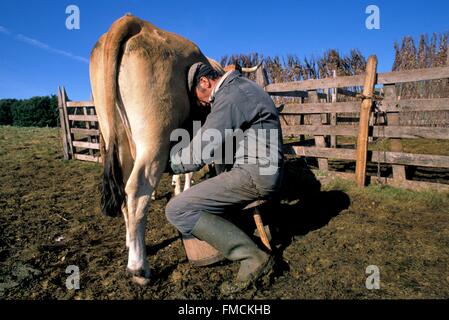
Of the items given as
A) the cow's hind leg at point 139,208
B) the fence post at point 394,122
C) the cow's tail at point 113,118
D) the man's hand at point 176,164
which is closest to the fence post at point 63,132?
the cow's tail at point 113,118

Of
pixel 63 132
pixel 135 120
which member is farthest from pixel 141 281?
pixel 63 132

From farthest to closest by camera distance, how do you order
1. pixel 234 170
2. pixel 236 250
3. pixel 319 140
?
pixel 319 140 → pixel 234 170 → pixel 236 250

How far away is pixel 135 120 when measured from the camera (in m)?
2.77

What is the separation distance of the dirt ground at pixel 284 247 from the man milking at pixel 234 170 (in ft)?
0.99

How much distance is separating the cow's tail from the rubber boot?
76cm

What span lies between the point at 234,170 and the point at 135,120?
97 cm

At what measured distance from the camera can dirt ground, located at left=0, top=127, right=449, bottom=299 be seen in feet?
8.54

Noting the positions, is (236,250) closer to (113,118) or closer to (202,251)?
(202,251)

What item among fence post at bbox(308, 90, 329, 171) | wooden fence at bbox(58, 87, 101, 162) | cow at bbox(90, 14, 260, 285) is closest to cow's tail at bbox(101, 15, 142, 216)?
cow at bbox(90, 14, 260, 285)

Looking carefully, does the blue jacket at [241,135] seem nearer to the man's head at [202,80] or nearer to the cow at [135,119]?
the man's head at [202,80]

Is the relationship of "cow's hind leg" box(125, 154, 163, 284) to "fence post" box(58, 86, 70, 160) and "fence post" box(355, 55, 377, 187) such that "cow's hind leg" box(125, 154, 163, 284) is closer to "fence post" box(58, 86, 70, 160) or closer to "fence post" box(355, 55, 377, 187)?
"fence post" box(355, 55, 377, 187)

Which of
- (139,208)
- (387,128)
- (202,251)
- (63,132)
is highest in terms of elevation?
(63,132)

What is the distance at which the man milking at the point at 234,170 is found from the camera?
2.57m
